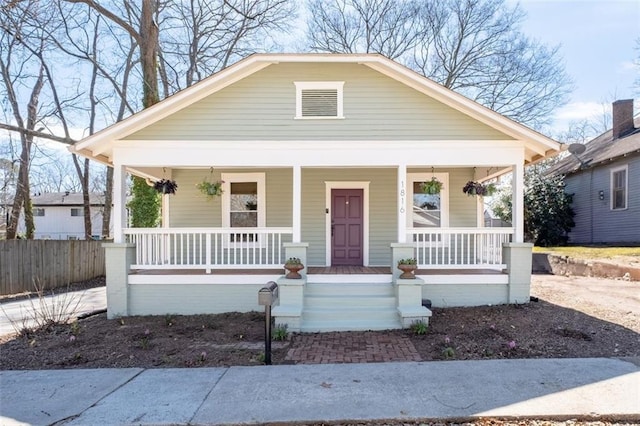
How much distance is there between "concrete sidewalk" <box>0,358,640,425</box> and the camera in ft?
12.1

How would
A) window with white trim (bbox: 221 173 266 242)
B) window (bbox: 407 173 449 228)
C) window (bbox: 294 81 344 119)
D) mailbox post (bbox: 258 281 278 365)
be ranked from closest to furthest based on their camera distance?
mailbox post (bbox: 258 281 278 365), window (bbox: 294 81 344 119), window with white trim (bbox: 221 173 266 242), window (bbox: 407 173 449 228)

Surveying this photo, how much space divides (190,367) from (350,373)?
2.13 metres

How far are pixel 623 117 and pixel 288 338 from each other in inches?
773

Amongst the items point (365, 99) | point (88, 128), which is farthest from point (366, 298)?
point (88, 128)

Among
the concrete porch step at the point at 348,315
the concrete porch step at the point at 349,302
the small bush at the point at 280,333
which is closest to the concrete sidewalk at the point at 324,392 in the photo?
the small bush at the point at 280,333

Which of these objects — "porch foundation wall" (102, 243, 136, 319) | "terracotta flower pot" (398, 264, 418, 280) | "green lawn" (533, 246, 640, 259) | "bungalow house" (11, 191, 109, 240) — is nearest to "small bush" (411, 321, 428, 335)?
"terracotta flower pot" (398, 264, 418, 280)

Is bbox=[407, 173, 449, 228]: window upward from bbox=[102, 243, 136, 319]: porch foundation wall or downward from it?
upward

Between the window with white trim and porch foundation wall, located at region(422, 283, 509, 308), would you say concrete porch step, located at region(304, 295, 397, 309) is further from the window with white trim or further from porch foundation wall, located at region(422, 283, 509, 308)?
the window with white trim

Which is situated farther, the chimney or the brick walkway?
the chimney

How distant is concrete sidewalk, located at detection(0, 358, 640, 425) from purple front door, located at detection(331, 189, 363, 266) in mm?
5276

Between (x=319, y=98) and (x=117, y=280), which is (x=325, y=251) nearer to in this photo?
(x=319, y=98)

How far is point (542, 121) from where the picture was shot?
780 inches

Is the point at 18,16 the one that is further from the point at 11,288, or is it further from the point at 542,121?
the point at 542,121

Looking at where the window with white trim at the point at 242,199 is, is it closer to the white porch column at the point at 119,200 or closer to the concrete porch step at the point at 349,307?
the white porch column at the point at 119,200
